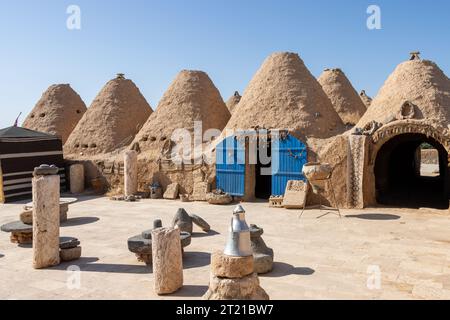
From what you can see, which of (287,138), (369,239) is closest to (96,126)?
(287,138)

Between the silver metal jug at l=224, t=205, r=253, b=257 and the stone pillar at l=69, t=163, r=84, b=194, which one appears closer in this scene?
the silver metal jug at l=224, t=205, r=253, b=257

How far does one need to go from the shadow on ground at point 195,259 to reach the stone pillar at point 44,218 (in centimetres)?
257

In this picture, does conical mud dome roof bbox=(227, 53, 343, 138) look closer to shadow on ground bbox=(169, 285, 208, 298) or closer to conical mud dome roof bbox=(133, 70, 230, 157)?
conical mud dome roof bbox=(133, 70, 230, 157)

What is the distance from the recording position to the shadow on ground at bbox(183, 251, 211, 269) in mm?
7504

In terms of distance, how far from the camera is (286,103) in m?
16.5

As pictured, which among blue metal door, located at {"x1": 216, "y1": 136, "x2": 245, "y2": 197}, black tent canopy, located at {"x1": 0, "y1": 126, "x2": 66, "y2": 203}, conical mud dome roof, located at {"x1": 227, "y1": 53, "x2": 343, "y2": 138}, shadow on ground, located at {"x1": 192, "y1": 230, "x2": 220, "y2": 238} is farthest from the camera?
black tent canopy, located at {"x1": 0, "y1": 126, "x2": 66, "y2": 203}

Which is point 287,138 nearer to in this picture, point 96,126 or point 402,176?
point 402,176

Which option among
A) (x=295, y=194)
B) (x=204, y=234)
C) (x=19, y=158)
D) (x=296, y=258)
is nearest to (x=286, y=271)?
(x=296, y=258)

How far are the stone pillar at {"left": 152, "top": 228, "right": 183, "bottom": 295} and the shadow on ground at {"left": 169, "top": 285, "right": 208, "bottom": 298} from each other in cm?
8

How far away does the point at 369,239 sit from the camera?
9188 millimetres

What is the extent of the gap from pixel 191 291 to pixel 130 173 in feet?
36.9

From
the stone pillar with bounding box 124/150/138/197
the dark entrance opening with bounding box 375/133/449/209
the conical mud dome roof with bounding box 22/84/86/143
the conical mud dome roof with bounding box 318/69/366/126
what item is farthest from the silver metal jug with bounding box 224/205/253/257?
the conical mud dome roof with bounding box 22/84/86/143

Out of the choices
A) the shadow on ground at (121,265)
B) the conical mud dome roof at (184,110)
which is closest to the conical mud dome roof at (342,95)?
the conical mud dome roof at (184,110)

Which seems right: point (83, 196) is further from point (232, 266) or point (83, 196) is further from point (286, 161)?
point (232, 266)
